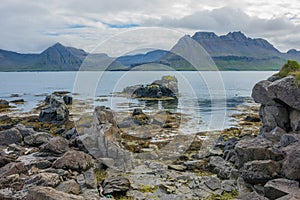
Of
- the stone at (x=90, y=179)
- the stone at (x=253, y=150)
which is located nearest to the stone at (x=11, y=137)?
the stone at (x=90, y=179)

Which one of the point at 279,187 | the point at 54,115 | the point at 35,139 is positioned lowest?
the point at 35,139

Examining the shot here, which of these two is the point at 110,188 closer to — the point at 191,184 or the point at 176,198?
the point at 176,198

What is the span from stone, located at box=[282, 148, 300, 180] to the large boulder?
37.8 ft

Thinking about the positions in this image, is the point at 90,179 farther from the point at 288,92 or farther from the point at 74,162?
the point at 288,92

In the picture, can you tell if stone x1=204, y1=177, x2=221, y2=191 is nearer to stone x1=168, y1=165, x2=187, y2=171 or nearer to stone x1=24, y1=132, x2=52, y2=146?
stone x1=168, y1=165, x2=187, y2=171

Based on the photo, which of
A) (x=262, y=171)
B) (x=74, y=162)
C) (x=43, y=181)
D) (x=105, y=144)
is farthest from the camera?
(x=105, y=144)

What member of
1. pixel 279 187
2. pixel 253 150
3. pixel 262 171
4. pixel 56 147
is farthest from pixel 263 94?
pixel 56 147

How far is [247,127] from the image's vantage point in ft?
138

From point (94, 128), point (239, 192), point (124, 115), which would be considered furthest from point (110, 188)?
point (124, 115)

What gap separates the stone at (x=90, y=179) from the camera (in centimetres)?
1864

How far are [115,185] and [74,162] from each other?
4.58 meters

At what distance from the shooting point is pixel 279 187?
14.3 metres

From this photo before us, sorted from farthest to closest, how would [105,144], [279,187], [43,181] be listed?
[105,144], [43,181], [279,187]

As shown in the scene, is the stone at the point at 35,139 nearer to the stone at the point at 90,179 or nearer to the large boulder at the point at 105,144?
the large boulder at the point at 105,144
